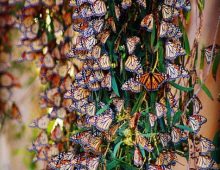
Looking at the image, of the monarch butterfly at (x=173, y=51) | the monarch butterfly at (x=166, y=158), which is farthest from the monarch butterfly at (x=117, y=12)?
the monarch butterfly at (x=166, y=158)

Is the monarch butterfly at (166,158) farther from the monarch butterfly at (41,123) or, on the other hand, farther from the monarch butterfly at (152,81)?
the monarch butterfly at (41,123)

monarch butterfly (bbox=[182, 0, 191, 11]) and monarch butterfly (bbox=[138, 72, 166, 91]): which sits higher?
monarch butterfly (bbox=[182, 0, 191, 11])

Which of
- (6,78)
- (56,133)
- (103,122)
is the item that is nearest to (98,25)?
(103,122)

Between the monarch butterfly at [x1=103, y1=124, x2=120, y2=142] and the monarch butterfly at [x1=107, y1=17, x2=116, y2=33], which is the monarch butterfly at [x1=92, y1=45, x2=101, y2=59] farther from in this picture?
the monarch butterfly at [x1=103, y1=124, x2=120, y2=142]

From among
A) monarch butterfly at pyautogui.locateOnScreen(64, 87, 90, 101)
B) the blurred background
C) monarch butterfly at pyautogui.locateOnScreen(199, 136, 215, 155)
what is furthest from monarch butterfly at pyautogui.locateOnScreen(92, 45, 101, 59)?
the blurred background

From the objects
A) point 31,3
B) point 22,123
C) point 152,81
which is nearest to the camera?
point 152,81

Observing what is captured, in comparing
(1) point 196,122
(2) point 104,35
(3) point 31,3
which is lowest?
(1) point 196,122

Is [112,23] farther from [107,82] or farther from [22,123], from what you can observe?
[22,123]
